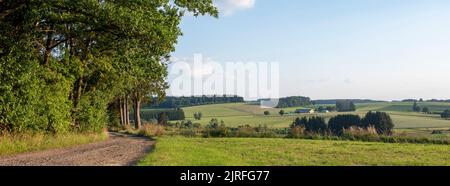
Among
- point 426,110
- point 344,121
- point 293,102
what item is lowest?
point 344,121

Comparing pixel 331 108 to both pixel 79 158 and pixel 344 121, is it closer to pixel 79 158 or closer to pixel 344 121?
pixel 344 121

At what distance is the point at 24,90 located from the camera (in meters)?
21.6

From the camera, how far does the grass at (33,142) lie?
19.4 metres

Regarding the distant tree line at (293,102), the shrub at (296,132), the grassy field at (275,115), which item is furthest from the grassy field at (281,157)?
the distant tree line at (293,102)

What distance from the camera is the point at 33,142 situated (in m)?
21.8

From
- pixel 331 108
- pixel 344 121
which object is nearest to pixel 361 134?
pixel 344 121

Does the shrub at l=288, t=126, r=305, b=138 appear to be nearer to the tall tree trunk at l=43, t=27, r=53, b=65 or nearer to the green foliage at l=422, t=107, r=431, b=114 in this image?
the tall tree trunk at l=43, t=27, r=53, b=65

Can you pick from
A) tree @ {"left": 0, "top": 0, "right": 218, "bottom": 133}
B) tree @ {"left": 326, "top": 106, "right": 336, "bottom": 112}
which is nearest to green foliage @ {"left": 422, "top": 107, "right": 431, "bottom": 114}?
tree @ {"left": 326, "top": 106, "right": 336, "bottom": 112}

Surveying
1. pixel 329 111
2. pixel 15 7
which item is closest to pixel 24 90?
pixel 15 7

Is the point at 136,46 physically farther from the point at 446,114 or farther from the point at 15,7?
the point at 446,114

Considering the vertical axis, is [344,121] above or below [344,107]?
below

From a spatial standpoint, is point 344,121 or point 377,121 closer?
point 377,121
